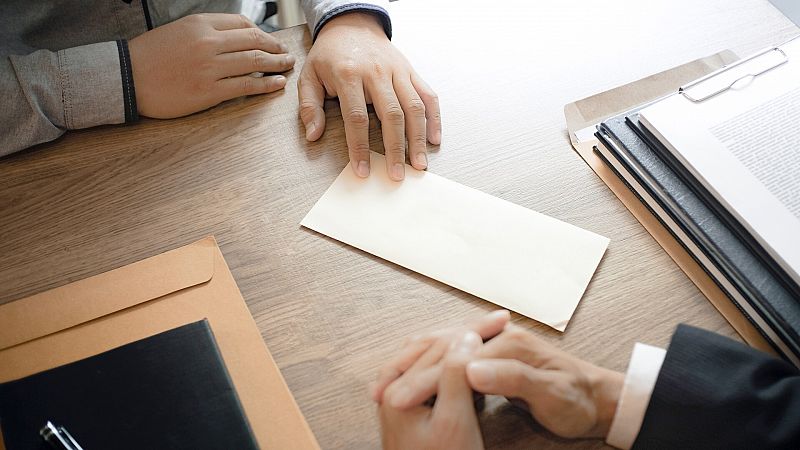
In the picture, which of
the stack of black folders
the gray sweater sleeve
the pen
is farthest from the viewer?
the gray sweater sleeve

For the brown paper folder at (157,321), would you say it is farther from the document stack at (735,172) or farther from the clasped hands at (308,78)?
the document stack at (735,172)

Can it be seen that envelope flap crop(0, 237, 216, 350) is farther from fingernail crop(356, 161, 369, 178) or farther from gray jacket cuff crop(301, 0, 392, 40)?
gray jacket cuff crop(301, 0, 392, 40)

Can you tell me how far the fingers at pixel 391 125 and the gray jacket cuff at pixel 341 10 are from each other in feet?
0.43

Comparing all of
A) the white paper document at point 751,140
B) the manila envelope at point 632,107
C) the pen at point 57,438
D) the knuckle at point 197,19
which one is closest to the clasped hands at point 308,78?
the knuckle at point 197,19

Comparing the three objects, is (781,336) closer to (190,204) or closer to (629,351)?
(629,351)

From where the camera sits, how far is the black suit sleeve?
2.05 ft

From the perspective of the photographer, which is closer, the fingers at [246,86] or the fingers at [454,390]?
the fingers at [454,390]

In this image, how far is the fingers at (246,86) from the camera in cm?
90

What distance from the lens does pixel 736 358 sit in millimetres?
646

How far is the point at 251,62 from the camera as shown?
36.0 inches

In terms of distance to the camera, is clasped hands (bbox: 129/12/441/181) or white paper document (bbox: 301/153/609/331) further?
clasped hands (bbox: 129/12/441/181)

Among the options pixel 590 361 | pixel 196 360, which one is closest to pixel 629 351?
pixel 590 361

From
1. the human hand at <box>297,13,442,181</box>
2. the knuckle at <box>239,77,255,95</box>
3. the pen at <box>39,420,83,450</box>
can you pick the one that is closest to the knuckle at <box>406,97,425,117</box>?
the human hand at <box>297,13,442,181</box>

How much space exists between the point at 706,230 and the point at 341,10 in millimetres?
574
